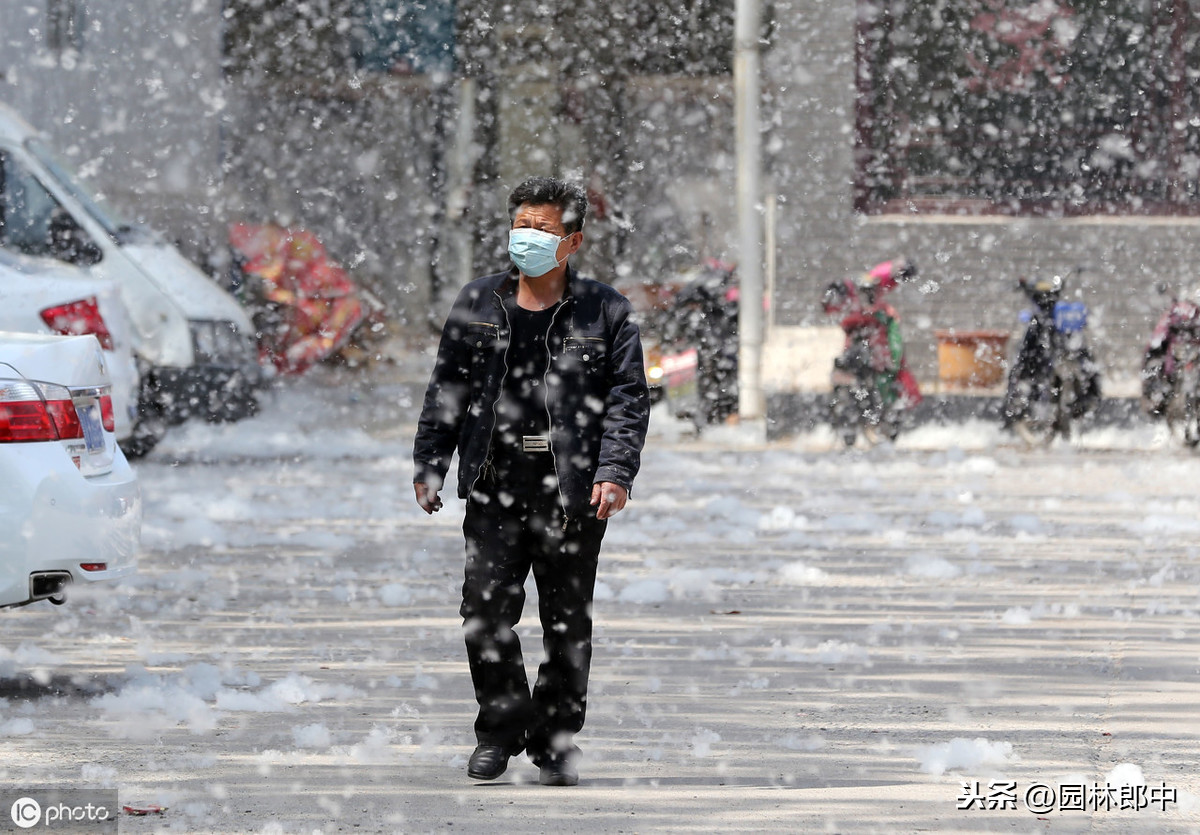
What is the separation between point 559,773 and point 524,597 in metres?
0.48

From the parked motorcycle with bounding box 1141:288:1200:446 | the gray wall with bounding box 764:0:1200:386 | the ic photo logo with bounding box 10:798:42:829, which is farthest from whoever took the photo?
the gray wall with bounding box 764:0:1200:386

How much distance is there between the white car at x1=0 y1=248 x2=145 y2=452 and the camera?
13039 millimetres

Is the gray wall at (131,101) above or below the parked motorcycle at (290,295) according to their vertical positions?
above

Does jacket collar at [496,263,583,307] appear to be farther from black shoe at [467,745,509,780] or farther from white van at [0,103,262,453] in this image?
white van at [0,103,262,453]

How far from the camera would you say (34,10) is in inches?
1141

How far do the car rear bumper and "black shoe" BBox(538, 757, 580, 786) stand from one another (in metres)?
2.01

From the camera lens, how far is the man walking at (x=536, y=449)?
5.91m

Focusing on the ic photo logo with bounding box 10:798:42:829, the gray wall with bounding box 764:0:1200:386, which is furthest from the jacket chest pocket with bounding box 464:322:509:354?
the gray wall with bounding box 764:0:1200:386

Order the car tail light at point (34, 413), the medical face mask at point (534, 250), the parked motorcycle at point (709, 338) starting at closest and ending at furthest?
the medical face mask at point (534, 250), the car tail light at point (34, 413), the parked motorcycle at point (709, 338)

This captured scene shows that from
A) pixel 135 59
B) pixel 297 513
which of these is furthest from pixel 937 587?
pixel 135 59

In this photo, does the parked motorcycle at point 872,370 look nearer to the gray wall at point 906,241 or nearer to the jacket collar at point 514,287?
the gray wall at point 906,241

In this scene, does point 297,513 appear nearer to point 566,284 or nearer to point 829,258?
point 566,284

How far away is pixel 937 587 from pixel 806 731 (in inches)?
139

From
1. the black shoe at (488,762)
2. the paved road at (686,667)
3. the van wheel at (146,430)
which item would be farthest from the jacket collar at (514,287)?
the van wheel at (146,430)
